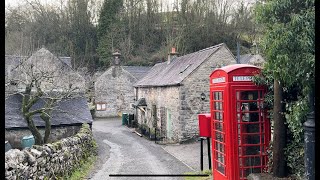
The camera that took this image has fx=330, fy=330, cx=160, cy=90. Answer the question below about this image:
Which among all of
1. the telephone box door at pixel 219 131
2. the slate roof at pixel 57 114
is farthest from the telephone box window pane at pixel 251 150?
the slate roof at pixel 57 114

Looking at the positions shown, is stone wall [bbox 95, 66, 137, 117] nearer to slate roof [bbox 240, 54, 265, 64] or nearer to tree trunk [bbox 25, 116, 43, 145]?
slate roof [bbox 240, 54, 265, 64]

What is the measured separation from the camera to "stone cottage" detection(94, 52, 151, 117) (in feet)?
112

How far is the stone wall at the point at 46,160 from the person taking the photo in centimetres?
571

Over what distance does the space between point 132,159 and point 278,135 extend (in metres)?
8.09

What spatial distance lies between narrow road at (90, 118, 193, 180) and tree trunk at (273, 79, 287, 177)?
460 cm

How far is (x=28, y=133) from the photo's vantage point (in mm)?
15438

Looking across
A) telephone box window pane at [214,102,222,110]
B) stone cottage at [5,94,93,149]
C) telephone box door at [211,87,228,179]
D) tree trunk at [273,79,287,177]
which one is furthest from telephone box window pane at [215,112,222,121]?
stone cottage at [5,94,93,149]

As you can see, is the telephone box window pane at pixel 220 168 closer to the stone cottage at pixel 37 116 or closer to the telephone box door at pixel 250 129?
the telephone box door at pixel 250 129

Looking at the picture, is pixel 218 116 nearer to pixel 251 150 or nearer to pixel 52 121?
pixel 251 150

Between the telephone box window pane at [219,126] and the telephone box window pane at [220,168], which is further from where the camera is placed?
the telephone box window pane at [220,168]

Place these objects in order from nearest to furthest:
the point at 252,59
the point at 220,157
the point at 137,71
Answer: the point at 220,157
the point at 252,59
the point at 137,71

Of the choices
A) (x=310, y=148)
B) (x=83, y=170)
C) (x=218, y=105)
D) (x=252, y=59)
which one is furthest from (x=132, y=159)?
(x=252, y=59)

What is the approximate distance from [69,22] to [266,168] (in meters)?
40.5

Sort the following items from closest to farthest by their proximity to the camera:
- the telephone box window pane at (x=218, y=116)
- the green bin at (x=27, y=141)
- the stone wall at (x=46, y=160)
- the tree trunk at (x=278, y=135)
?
the stone wall at (x=46, y=160) → the tree trunk at (x=278, y=135) → the telephone box window pane at (x=218, y=116) → the green bin at (x=27, y=141)
